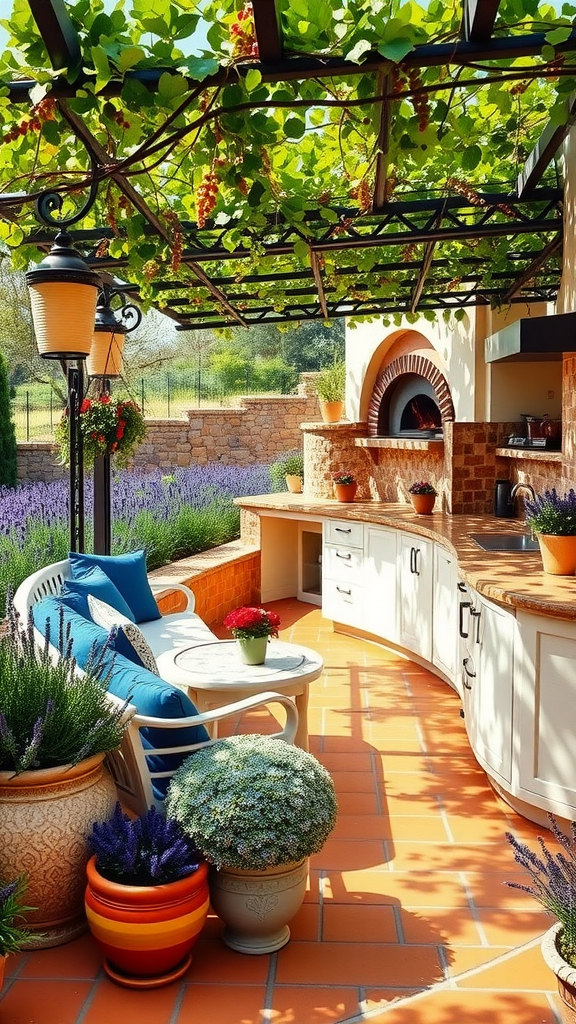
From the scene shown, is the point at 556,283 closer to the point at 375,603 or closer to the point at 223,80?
the point at 375,603

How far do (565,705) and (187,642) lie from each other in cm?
212

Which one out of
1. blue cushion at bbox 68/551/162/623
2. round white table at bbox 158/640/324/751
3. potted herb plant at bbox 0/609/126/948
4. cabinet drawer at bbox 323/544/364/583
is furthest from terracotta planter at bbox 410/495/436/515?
potted herb plant at bbox 0/609/126/948

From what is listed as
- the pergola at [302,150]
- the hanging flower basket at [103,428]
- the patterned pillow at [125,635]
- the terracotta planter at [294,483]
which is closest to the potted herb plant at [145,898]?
the patterned pillow at [125,635]

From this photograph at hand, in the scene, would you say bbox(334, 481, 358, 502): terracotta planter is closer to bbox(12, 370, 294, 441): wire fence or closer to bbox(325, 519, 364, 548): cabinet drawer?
bbox(325, 519, 364, 548): cabinet drawer

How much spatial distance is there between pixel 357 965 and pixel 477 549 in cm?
286

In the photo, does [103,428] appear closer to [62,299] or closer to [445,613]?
[62,299]

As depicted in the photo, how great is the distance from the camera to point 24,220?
16.4 ft

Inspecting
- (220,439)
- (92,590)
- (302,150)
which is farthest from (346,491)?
(220,439)

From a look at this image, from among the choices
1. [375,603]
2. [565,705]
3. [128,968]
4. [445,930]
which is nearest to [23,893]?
[128,968]

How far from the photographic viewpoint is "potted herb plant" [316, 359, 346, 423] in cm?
946

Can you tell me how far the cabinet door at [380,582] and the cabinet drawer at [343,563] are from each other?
117 mm

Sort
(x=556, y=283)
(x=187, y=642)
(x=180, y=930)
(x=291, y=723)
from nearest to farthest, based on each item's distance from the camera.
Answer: (x=180, y=930) → (x=291, y=723) → (x=187, y=642) → (x=556, y=283)

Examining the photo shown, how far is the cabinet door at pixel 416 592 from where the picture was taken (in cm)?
634

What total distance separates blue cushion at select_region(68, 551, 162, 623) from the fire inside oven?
12.5 feet
